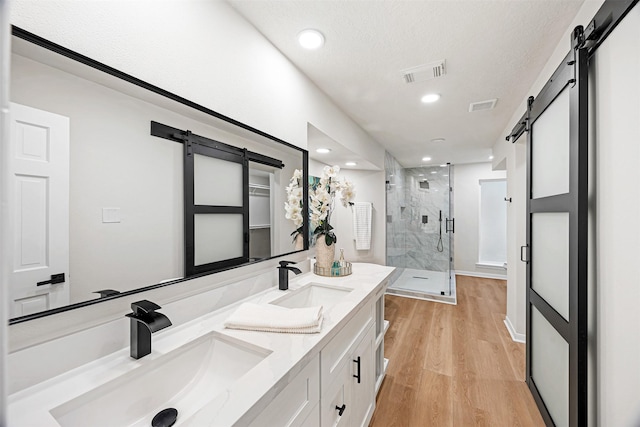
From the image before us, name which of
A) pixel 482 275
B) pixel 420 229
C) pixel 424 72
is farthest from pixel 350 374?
pixel 482 275

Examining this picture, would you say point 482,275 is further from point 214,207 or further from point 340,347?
point 214,207

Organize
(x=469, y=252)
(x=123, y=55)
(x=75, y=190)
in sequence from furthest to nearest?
1. (x=469, y=252)
2. (x=123, y=55)
3. (x=75, y=190)

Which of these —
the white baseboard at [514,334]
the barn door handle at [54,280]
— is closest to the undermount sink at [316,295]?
the barn door handle at [54,280]

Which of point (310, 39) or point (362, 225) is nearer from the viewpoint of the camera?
point (310, 39)

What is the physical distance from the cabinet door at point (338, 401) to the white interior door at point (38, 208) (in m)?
0.96

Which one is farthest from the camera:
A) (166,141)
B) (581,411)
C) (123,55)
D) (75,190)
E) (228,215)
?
(228,215)

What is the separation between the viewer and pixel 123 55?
94 cm

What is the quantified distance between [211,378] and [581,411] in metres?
1.54

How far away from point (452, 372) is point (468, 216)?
411 cm

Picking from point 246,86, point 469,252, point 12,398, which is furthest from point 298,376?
point 469,252

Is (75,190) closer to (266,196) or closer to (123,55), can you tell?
(123,55)

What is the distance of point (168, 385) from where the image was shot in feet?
2.93

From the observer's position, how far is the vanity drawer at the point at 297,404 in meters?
0.77

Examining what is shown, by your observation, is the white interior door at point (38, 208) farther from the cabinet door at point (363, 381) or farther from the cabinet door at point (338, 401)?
the cabinet door at point (363, 381)
